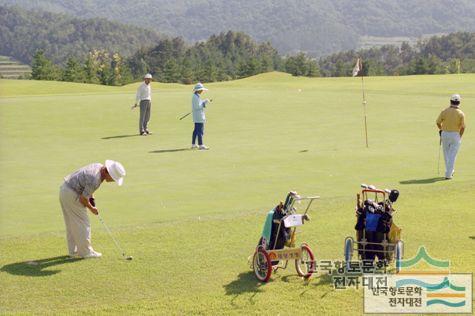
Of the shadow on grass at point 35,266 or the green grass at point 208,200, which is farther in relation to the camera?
the shadow on grass at point 35,266

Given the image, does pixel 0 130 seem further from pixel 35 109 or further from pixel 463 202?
pixel 463 202

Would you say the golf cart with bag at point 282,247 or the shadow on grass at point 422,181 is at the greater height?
the golf cart with bag at point 282,247

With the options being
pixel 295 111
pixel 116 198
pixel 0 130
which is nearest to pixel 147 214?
pixel 116 198

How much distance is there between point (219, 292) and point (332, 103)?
28594mm

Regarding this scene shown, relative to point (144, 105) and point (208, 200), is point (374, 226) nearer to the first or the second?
point (208, 200)

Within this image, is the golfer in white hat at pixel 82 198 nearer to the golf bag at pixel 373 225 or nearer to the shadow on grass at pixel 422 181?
the golf bag at pixel 373 225

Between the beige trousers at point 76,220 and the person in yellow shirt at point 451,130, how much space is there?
9829mm

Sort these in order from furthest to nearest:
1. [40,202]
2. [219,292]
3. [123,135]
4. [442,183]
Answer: [123,135], [442,183], [40,202], [219,292]

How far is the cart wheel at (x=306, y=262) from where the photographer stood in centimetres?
966

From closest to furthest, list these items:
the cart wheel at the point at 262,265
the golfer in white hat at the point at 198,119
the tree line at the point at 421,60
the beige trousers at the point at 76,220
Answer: the cart wheel at the point at 262,265
the beige trousers at the point at 76,220
the golfer in white hat at the point at 198,119
the tree line at the point at 421,60

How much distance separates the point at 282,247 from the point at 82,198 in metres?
3.13

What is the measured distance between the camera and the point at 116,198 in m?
15.2

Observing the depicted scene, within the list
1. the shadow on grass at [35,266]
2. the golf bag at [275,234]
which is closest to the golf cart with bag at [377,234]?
the golf bag at [275,234]

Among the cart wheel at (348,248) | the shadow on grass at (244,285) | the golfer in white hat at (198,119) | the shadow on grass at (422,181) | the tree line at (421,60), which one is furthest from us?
the tree line at (421,60)
